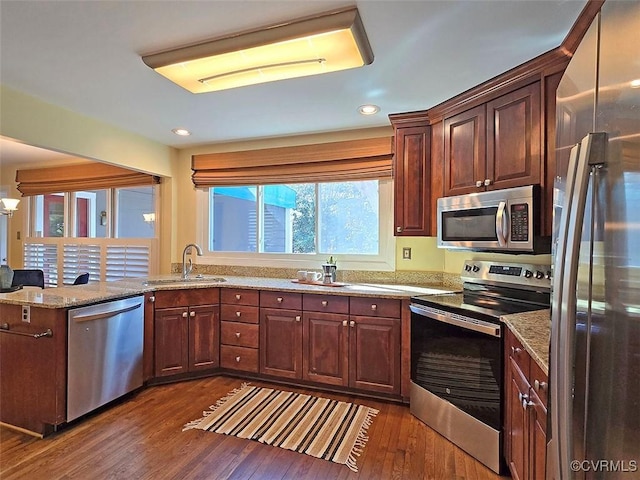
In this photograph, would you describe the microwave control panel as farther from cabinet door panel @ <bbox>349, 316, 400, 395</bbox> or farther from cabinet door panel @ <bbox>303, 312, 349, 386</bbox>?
cabinet door panel @ <bbox>303, 312, 349, 386</bbox>

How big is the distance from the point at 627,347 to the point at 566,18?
166 cm

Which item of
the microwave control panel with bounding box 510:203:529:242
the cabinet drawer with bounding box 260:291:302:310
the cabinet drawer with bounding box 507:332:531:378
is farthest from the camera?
the cabinet drawer with bounding box 260:291:302:310

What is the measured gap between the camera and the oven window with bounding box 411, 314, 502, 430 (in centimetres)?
191

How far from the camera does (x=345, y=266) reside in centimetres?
340

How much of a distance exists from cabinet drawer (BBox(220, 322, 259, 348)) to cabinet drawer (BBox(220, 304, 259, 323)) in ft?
0.12

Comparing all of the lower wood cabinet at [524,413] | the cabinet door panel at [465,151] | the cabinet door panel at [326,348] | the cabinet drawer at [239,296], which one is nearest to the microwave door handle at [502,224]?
the cabinet door panel at [465,151]

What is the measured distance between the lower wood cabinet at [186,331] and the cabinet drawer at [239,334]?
2.6 inches

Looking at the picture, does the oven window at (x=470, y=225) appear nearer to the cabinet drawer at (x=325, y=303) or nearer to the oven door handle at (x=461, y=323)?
the oven door handle at (x=461, y=323)

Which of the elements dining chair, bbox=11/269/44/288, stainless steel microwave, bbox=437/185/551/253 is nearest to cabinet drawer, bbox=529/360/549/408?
stainless steel microwave, bbox=437/185/551/253

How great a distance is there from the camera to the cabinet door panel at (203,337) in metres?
3.09

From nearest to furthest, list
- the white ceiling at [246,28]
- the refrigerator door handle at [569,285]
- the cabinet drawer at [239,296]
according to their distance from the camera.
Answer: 1. the refrigerator door handle at [569,285]
2. the white ceiling at [246,28]
3. the cabinet drawer at [239,296]

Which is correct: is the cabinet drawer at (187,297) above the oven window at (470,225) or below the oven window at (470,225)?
below

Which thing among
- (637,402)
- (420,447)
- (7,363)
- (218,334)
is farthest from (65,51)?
(420,447)

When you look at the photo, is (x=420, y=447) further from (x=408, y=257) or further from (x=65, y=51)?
(x=65, y=51)
